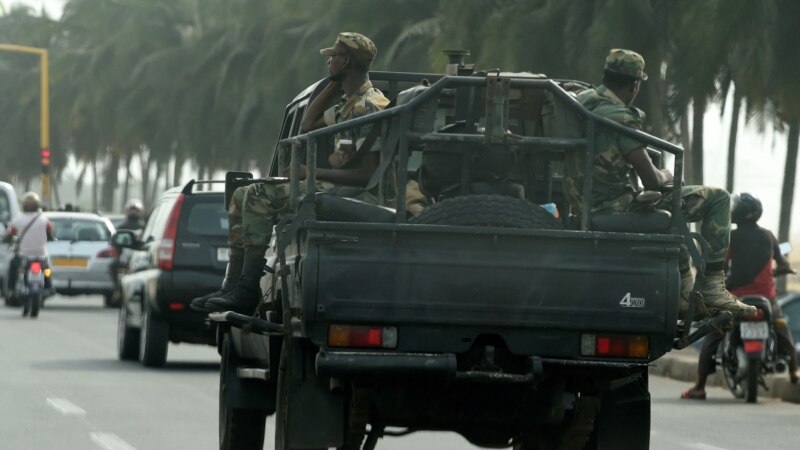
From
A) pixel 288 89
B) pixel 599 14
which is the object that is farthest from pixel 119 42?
pixel 599 14

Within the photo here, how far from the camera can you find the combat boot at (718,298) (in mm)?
8578

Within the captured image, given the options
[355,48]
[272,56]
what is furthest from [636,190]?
[272,56]

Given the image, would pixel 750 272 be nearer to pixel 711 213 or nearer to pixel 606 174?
pixel 711 213

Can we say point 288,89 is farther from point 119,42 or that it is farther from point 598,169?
point 598,169

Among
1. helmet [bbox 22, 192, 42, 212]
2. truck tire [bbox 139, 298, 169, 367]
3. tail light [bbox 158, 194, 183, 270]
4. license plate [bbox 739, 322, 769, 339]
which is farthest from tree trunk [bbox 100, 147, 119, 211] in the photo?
license plate [bbox 739, 322, 769, 339]

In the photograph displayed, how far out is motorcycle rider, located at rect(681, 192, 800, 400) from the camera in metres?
15.9

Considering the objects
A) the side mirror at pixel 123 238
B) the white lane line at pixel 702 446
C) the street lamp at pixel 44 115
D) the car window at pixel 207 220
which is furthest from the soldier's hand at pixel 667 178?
the street lamp at pixel 44 115

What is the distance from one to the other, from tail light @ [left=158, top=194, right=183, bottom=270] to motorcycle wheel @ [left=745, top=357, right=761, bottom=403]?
5.09m

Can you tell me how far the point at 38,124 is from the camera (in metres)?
91.4

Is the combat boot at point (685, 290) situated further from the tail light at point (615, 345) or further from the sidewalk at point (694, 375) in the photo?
the sidewalk at point (694, 375)

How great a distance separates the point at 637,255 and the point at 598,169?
775 mm

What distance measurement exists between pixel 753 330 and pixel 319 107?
6555mm

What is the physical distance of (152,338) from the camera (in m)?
17.8

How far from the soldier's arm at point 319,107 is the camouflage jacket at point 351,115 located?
0.06 metres
